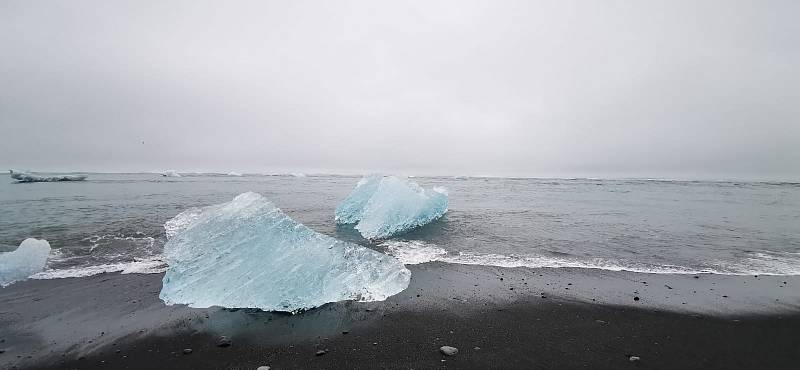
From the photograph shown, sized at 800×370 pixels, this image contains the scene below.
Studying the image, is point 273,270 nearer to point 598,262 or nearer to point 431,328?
point 431,328

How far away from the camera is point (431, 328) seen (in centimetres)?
420

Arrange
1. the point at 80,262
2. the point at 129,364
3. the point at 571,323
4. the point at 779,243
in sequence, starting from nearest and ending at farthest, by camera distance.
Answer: the point at 129,364
the point at 571,323
the point at 80,262
the point at 779,243

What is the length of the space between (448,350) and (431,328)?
2.07 feet

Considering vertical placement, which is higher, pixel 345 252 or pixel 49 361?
pixel 345 252

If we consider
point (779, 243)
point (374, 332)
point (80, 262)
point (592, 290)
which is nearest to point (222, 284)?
point (374, 332)

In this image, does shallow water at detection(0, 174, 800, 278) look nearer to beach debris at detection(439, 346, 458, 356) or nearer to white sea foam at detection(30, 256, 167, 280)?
white sea foam at detection(30, 256, 167, 280)

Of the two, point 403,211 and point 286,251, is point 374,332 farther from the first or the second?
point 403,211

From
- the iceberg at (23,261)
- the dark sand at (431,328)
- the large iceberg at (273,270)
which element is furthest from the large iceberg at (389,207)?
the iceberg at (23,261)

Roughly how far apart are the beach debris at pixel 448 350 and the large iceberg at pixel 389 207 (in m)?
6.57

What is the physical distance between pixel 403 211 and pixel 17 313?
29.0 ft

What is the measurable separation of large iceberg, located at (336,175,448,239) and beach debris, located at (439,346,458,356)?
21.6 ft

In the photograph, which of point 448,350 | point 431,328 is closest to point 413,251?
point 431,328

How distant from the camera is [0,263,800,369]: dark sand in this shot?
3482mm

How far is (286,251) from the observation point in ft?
18.6
